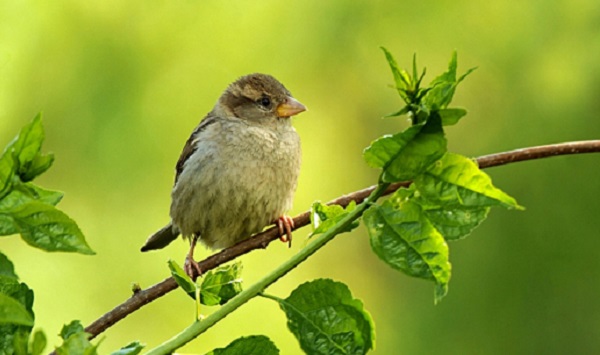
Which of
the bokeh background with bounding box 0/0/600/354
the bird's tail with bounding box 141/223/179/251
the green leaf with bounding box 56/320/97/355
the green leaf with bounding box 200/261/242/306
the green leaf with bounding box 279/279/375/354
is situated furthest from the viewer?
the bokeh background with bounding box 0/0/600/354

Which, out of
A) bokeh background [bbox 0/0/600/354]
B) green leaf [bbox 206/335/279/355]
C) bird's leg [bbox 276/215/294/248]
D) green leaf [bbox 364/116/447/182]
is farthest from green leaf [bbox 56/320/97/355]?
bokeh background [bbox 0/0/600/354]

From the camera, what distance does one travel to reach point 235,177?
9.01 ft

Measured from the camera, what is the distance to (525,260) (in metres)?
4.90

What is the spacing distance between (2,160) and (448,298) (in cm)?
456

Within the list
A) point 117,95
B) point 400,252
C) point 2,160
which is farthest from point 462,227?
point 117,95

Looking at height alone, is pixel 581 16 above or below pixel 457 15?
below

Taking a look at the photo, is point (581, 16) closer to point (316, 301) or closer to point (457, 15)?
point (457, 15)

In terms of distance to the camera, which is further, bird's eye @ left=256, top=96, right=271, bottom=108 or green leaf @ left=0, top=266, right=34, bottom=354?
bird's eye @ left=256, top=96, right=271, bottom=108

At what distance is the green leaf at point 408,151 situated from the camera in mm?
711

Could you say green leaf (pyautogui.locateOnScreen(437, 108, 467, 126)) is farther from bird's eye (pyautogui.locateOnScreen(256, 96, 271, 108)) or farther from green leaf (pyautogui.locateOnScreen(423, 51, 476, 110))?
bird's eye (pyautogui.locateOnScreen(256, 96, 271, 108))

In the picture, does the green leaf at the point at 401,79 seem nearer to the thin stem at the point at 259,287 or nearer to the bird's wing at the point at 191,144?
the thin stem at the point at 259,287

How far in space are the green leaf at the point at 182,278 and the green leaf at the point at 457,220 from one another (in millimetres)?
195

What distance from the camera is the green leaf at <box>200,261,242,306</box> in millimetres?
831

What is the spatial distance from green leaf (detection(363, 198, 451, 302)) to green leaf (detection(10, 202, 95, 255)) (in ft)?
0.66
